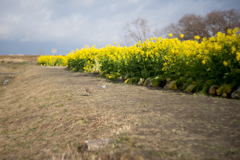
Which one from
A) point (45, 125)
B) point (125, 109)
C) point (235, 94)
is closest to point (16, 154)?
→ point (45, 125)

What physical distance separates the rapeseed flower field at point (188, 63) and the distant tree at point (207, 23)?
25.1 meters

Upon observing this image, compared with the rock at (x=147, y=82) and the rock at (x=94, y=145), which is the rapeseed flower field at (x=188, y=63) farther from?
the rock at (x=94, y=145)

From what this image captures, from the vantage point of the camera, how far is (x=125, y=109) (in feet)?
9.17

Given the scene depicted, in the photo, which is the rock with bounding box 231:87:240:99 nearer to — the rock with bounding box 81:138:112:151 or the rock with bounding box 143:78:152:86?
the rock with bounding box 143:78:152:86

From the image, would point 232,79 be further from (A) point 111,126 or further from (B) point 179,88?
(A) point 111,126

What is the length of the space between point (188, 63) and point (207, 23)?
2769 cm

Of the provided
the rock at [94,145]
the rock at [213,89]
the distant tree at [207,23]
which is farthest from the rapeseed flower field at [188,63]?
the distant tree at [207,23]

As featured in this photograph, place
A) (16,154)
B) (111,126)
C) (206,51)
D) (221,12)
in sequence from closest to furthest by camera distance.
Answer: (16,154)
(111,126)
(206,51)
(221,12)

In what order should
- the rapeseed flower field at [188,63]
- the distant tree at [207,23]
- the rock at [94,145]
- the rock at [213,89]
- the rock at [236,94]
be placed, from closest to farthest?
the rock at [94,145] < the rock at [236,94] < the rapeseed flower field at [188,63] < the rock at [213,89] < the distant tree at [207,23]

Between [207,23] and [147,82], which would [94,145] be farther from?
[207,23]

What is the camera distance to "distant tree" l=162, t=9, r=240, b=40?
26375mm

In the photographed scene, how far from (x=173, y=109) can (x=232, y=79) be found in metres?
1.84

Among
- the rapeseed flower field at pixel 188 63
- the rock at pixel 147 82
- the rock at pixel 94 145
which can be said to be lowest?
the rock at pixel 94 145

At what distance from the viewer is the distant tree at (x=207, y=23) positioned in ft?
86.5
